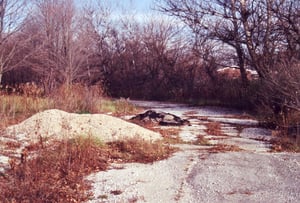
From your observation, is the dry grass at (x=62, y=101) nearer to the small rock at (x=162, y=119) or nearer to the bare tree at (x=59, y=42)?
the small rock at (x=162, y=119)

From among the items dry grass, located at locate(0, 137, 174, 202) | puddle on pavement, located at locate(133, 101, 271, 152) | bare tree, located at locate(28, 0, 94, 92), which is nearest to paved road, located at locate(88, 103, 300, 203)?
dry grass, located at locate(0, 137, 174, 202)

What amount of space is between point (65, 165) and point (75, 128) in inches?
108

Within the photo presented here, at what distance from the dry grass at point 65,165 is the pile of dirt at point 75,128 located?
77 cm

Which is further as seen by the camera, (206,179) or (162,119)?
(162,119)

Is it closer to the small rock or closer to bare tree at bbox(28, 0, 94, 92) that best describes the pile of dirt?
the small rock

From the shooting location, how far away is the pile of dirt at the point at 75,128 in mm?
8148

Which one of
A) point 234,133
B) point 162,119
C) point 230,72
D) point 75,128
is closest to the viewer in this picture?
point 75,128

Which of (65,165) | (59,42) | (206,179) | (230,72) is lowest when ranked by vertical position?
(206,179)

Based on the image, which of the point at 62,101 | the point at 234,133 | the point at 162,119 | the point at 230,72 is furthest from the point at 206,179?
the point at 230,72

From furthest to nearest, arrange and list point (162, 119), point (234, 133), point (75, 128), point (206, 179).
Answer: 1. point (162, 119)
2. point (234, 133)
3. point (75, 128)
4. point (206, 179)

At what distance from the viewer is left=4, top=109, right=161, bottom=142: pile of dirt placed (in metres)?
8.15

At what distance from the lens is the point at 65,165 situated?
5844mm

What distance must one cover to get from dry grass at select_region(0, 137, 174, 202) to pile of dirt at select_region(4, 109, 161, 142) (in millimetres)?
771

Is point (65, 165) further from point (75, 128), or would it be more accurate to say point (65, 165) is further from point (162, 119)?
point (162, 119)
